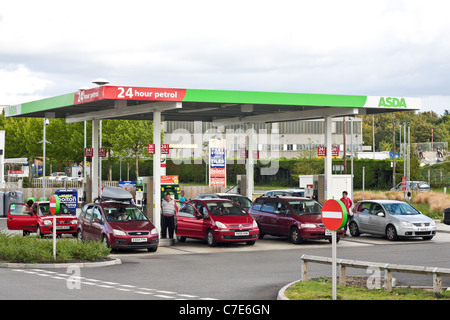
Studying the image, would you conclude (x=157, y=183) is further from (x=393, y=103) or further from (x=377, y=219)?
(x=393, y=103)

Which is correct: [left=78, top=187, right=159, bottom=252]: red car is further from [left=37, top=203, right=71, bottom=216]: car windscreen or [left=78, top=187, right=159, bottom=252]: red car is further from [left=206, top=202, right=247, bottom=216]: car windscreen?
[left=37, top=203, right=71, bottom=216]: car windscreen

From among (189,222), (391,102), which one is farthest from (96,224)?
(391,102)

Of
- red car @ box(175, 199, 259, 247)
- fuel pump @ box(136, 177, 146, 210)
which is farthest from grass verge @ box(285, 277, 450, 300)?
fuel pump @ box(136, 177, 146, 210)

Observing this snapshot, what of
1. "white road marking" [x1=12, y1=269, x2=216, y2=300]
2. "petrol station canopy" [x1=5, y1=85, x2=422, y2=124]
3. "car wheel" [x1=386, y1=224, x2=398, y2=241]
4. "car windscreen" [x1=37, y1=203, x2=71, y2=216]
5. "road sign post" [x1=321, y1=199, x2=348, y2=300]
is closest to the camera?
"road sign post" [x1=321, y1=199, x2=348, y2=300]

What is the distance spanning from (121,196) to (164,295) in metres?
16.5

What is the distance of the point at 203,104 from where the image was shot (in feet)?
96.4

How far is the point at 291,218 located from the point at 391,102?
6.77 metres

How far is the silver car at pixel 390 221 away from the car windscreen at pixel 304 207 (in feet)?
9.04

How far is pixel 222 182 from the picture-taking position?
44875 mm

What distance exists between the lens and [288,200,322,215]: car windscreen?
27203 millimetres

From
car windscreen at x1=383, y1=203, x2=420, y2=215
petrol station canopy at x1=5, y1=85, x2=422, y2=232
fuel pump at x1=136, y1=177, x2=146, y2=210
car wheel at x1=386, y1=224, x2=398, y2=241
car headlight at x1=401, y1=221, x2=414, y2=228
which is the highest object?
petrol station canopy at x1=5, y1=85, x2=422, y2=232

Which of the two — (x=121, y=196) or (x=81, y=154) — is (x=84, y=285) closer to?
(x=121, y=196)

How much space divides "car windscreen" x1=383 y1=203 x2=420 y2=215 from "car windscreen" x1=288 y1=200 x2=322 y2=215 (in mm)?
2958

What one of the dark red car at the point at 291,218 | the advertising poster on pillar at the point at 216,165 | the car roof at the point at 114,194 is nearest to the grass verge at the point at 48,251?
the dark red car at the point at 291,218
